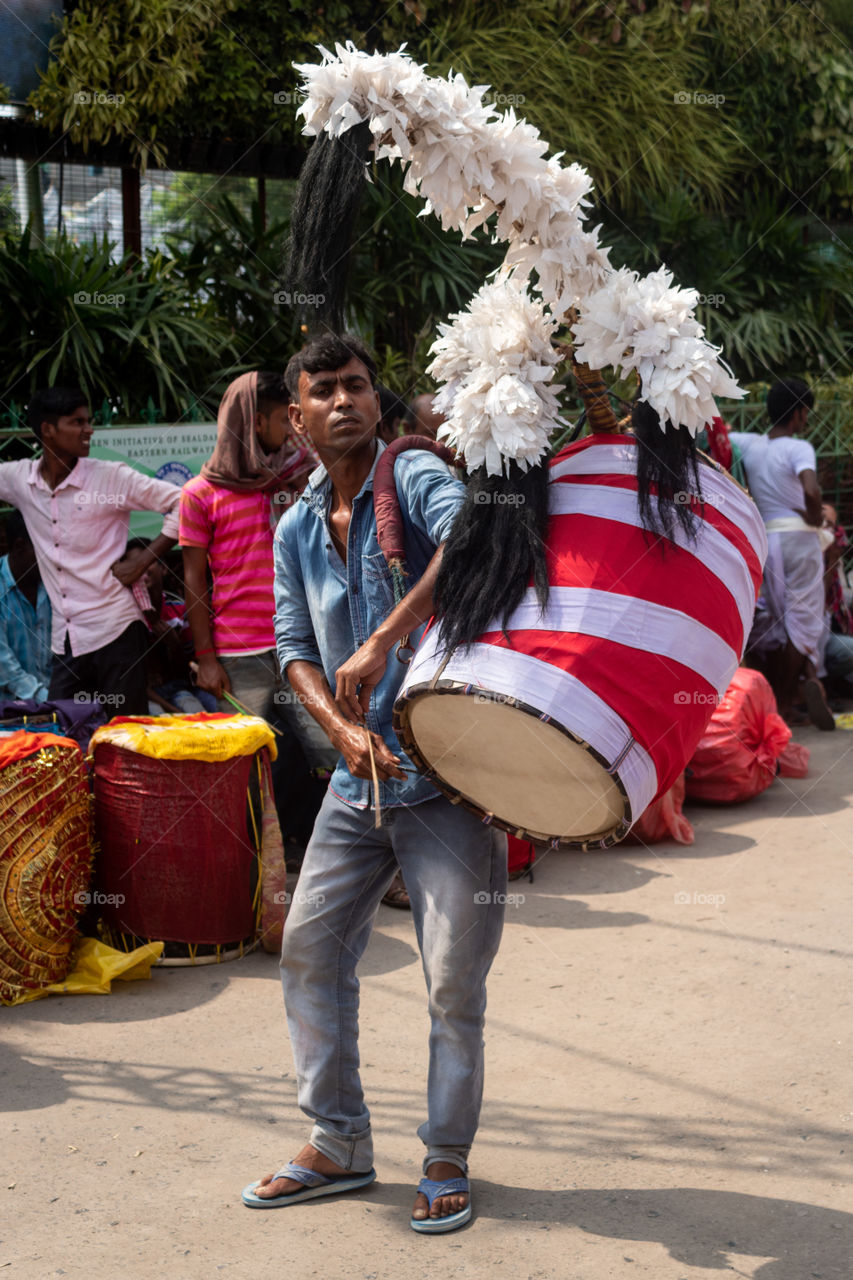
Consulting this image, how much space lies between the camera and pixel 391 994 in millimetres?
4039

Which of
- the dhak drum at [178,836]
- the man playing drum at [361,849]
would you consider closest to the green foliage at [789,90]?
the dhak drum at [178,836]

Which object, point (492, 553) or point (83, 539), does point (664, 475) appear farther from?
point (83, 539)

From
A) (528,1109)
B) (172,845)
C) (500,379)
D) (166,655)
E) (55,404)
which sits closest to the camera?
A: (500,379)

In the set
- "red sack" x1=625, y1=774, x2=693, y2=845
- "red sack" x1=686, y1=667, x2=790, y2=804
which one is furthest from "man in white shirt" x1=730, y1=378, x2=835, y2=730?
"red sack" x1=625, y1=774, x2=693, y2=845

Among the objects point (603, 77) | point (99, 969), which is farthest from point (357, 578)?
point (603, 77)

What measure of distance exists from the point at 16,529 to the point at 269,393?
120cm

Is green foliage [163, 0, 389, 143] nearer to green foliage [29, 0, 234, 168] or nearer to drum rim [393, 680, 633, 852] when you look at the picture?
green foliage [29, 0, 234, 168]

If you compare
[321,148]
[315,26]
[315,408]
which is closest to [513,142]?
[321,148]

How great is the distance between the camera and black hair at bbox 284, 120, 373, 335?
2.49 metres

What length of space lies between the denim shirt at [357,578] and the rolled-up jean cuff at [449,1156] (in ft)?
2.43

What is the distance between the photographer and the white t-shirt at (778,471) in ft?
24.1

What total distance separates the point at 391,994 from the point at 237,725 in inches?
40.0

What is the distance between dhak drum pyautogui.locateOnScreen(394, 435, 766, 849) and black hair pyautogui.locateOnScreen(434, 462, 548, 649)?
0.03 metres

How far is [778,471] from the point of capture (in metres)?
7.38
